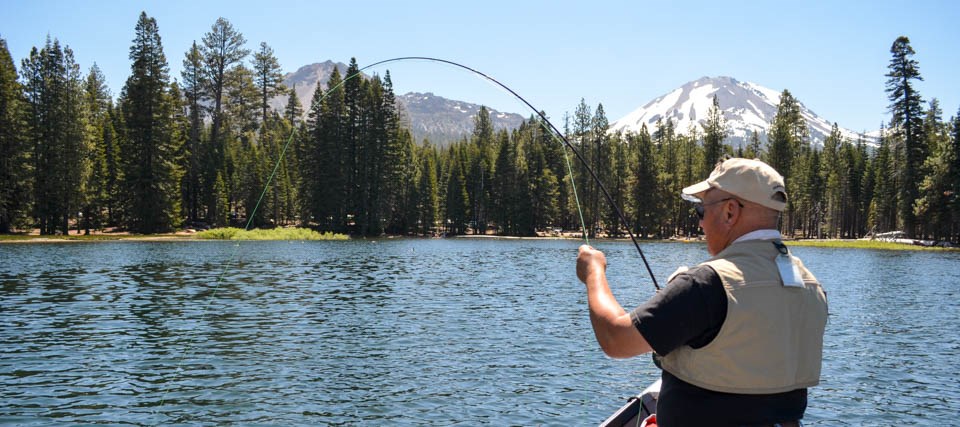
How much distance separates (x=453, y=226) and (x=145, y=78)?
43.2m

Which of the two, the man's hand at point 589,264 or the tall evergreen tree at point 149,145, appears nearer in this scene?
the man's hand at point 589,264

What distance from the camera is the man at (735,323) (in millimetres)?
2854

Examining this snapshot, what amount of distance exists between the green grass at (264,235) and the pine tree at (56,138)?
11.9 meters

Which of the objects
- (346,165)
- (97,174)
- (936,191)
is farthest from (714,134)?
(97,174)

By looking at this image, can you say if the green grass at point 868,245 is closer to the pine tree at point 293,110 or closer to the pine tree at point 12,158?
the pine tree at point 12,158

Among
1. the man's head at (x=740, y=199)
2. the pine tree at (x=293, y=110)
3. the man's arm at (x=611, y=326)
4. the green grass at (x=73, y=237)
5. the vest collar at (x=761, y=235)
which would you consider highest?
the pine tree at (x=293, y=110)

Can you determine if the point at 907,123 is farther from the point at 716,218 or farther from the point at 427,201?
the point at 716,218

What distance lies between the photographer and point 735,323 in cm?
288

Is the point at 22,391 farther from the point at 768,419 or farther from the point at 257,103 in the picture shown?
the point at 257,103

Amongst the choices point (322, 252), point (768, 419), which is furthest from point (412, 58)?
point (322, 252)

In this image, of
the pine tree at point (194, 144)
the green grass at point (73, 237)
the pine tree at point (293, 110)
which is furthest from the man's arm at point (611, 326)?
the pine tree at point (293, 110)

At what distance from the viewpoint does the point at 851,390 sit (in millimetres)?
12398

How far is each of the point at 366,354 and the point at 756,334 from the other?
1254 centimetres

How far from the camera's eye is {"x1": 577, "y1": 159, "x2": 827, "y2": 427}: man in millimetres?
2854
